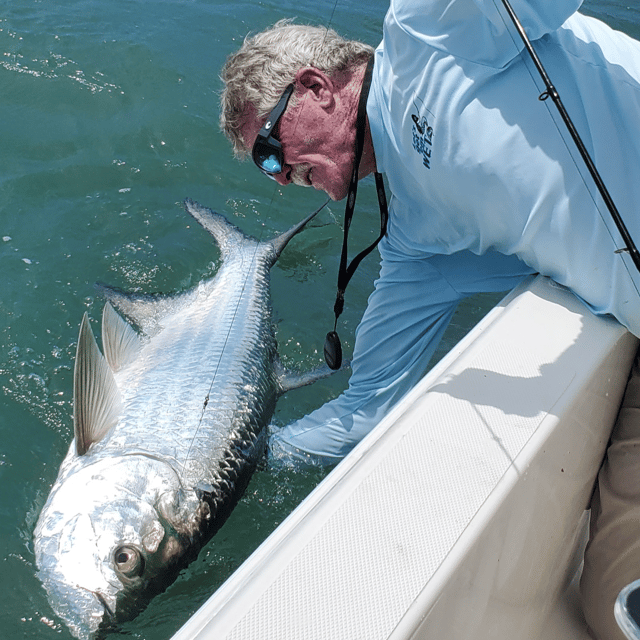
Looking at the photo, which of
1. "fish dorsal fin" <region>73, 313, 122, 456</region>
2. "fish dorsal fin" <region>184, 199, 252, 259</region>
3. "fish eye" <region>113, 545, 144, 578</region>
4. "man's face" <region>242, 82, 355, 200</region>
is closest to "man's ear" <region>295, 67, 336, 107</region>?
"man's face" <region>242, 82, 355, 200</region>

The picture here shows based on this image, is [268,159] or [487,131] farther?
[268,159]

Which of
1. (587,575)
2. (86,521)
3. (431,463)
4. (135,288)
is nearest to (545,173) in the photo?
(431,463)

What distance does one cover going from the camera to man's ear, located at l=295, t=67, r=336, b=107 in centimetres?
191

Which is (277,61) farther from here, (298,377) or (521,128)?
(298,377)

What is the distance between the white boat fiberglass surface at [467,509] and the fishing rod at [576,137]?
317mm

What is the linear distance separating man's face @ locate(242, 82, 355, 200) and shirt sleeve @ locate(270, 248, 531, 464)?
60cm

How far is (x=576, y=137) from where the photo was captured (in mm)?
1386

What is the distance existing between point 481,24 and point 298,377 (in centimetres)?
Answer: 180

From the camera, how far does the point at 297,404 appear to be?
125 inches

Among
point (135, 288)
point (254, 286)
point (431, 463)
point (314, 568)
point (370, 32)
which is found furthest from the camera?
point (370, 32)

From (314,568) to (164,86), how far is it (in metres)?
4.53

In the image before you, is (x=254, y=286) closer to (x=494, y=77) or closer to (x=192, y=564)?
(x=192, y=564)

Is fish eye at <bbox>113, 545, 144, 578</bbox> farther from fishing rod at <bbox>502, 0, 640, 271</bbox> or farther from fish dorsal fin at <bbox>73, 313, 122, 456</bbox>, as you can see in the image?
fishing rod at <bbox>502, 0, 640, 271</bbox>

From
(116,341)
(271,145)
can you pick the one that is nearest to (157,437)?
(116,341)
